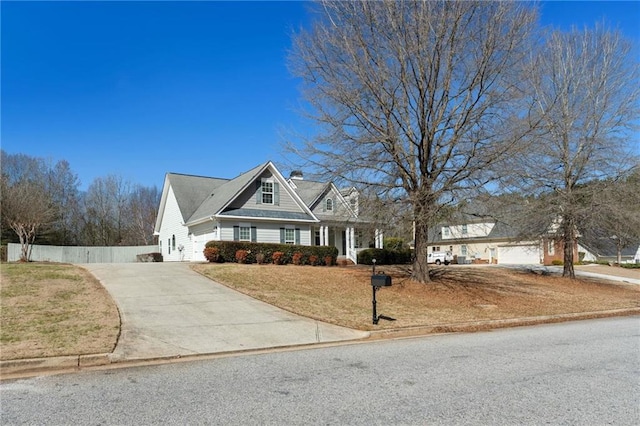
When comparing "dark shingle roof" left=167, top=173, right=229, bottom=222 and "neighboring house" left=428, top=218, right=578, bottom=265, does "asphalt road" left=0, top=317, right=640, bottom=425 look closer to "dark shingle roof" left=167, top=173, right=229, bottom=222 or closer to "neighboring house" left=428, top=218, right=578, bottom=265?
"dark shingle roof" left=167, top=173, right=229, bottom=222

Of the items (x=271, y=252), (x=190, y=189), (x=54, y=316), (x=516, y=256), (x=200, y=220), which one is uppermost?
(x=190, y=189)

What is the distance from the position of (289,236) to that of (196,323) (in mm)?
17920

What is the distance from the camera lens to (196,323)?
9.94 m

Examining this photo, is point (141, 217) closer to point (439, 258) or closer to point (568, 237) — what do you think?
point (439, 258)

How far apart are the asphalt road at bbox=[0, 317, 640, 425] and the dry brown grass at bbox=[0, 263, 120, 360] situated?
3.87 feet

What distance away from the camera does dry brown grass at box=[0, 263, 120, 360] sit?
7.55 metres

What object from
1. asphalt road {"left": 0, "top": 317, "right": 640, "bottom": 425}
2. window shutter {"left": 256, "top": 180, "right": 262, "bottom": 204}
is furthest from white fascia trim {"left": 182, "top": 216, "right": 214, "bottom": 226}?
asphalt road {"left": 0, "top": 317, "right": 640, "bottom": 425}

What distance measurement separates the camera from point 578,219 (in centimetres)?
2230

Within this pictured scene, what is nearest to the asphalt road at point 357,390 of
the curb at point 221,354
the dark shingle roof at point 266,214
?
the curb at point 221,354

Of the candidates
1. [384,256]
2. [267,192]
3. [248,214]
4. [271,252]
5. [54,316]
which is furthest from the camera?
[384,256]

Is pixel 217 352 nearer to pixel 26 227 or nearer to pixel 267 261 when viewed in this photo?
pixel 267 261

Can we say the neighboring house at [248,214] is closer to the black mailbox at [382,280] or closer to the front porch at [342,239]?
the front porch at [342,239]

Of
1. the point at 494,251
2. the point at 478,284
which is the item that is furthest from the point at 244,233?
the point at 494,251

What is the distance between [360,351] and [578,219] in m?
18.4
